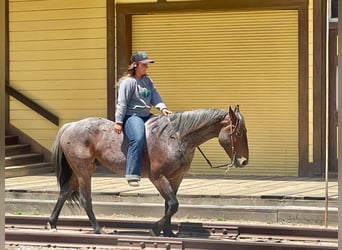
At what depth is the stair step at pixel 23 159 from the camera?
13289 mm

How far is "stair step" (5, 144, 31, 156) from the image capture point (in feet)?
44.9

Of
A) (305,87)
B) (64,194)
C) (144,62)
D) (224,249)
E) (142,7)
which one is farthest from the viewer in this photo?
(142,7)

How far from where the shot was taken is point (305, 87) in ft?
41.4

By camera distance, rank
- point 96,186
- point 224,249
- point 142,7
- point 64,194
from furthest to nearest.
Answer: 1. point 142,7
2. point 96,186
3. point 64,194
4. point 224,249

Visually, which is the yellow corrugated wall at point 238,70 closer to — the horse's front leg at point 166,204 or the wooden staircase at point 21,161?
the wooden staircase at point 21,161

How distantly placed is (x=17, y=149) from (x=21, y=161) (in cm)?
47

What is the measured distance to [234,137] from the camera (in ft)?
23.7

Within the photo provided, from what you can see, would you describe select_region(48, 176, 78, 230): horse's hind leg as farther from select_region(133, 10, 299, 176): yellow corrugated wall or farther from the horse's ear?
select_region(133, 10, 299, 176): yellow corrugated wall

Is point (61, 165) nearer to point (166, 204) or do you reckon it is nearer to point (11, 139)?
point (166, 204)

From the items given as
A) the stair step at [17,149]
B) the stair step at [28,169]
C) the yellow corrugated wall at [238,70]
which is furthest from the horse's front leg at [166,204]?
the stair step at [17,149]

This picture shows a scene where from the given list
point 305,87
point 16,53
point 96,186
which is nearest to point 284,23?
point 305,87

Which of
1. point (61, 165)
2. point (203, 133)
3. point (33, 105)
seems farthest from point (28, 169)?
point (203, 133)

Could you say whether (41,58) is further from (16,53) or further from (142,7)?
(142,7)

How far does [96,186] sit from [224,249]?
522cm
